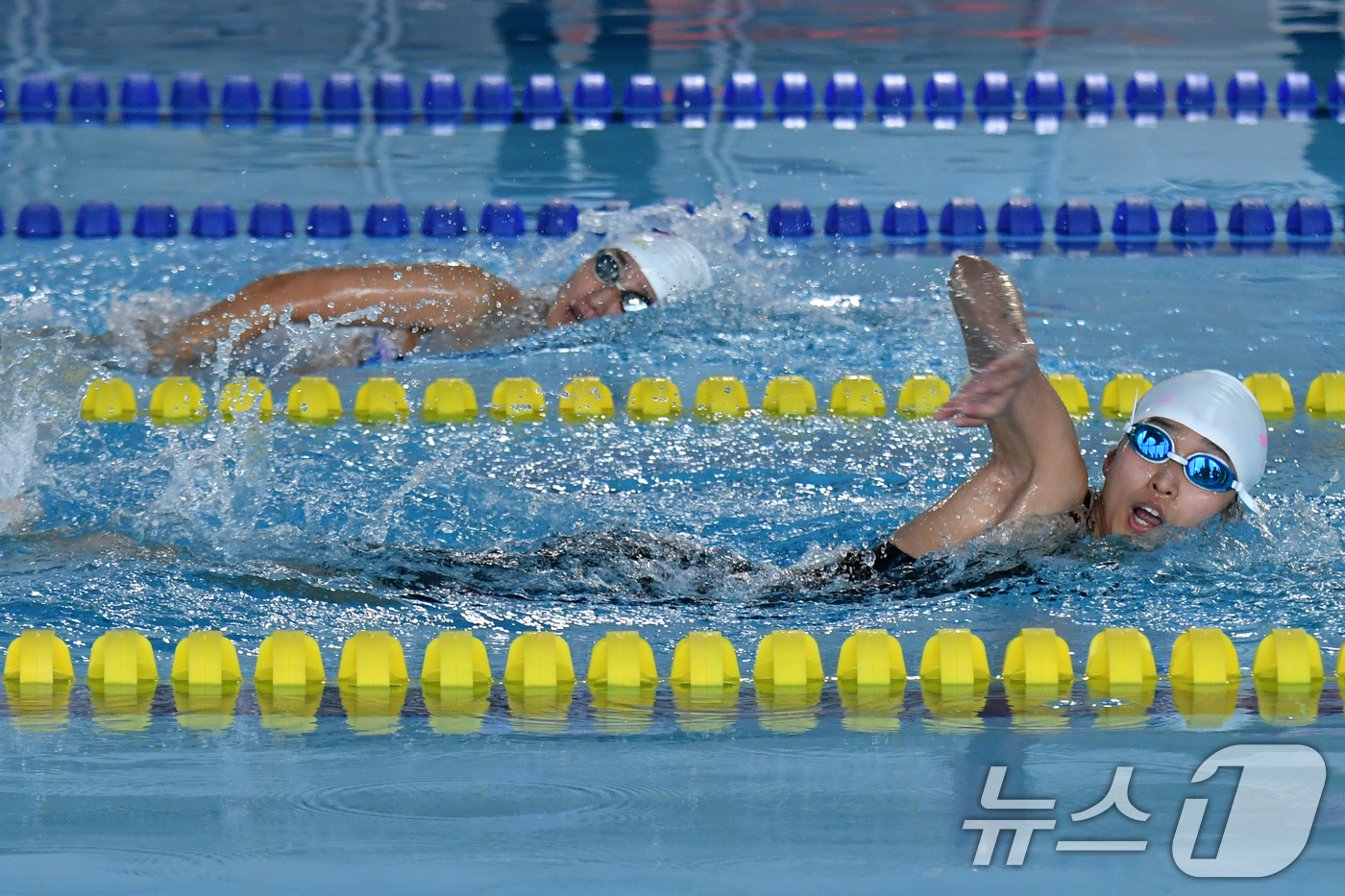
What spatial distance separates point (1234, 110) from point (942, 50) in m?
1.40

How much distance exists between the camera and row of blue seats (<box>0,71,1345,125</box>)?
697cm

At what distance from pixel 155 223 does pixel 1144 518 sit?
395 cm

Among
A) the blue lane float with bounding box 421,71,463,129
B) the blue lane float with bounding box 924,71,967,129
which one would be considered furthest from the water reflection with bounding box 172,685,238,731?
the blue lane float with bounding box 924,71,967,129

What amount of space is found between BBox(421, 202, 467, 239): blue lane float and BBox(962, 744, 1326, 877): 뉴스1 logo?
3849 millimetres

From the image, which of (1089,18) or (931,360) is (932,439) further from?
(1089,18)

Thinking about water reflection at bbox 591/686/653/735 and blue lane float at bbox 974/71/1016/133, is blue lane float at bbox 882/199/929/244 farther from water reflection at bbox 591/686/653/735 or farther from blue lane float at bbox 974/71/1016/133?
water reflection at bbox 591/686/653/735

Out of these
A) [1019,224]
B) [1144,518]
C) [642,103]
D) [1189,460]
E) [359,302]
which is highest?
[642,103]

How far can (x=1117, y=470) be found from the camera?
3.05 metres

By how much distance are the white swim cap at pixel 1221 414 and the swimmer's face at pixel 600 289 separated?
1860 millimetres

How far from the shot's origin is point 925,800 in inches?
91.3

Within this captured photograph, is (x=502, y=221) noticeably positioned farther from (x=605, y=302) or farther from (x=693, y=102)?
(x=693, y=102)

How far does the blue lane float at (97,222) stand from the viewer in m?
5.73

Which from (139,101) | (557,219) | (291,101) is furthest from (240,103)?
(557,219)

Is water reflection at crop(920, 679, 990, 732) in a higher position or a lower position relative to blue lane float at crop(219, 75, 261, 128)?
lower
